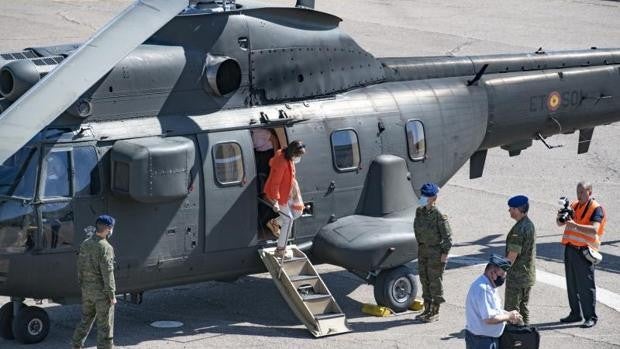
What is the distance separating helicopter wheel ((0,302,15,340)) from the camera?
12609 mm

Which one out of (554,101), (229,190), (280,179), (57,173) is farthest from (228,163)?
(554,101)

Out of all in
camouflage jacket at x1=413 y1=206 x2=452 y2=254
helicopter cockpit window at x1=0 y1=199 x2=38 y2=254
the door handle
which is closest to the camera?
helicopter cockpit window at x1=0 y1=199 x2=38 y2=254

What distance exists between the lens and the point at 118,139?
12359mm

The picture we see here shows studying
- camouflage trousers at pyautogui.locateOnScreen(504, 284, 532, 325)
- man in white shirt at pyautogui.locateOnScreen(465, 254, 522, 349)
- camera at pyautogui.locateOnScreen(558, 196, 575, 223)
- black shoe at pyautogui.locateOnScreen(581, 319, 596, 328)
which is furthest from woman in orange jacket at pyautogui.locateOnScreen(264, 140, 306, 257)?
black shoe at pyautogui.locateOnScreen(581, 319, 596, 328)

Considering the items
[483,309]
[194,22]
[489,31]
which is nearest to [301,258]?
[194,22]

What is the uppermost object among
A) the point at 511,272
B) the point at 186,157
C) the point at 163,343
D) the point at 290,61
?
the point at 290,61

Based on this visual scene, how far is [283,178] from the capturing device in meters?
13.1

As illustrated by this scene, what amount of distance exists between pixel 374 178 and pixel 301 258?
147cm

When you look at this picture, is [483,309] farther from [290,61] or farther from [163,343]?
[290,61]

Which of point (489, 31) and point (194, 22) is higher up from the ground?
point (194, 22)

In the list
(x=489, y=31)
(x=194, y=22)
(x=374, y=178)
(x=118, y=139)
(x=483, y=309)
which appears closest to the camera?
(x=483, y=309)

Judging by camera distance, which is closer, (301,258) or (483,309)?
(483,309)

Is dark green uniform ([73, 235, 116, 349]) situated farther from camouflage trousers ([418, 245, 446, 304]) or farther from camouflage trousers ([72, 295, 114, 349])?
camouflage trousers ([418, 245, 446, 304])

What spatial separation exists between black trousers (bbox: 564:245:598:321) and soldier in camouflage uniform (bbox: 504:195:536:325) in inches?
45.7
